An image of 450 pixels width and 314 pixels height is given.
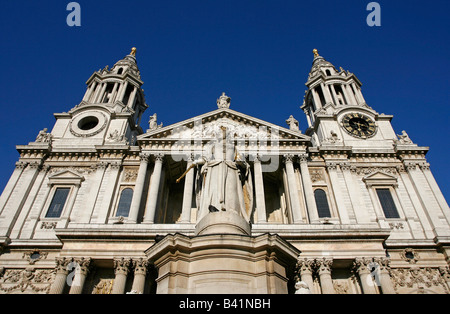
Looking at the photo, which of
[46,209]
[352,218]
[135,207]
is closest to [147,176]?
[135,207]

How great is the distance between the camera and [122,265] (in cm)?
1847

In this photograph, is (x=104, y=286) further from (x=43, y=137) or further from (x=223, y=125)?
(x=43, y=137)

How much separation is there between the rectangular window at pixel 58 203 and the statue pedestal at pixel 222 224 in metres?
20.0

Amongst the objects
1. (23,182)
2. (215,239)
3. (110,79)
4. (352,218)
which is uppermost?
(110,79)

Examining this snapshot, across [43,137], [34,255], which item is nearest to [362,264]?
[34,255]

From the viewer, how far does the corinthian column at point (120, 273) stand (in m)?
17.7

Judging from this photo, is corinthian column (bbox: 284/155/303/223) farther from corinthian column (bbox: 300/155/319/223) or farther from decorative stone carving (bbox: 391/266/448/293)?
decorative stone carving (bbox: 391/266/448/293)

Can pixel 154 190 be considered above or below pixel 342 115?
below

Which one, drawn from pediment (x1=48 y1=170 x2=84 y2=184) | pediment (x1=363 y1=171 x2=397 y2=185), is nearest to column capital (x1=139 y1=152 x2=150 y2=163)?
pediment (x1=48 y1=170 x2=84 y2=184)

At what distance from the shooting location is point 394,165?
2836cm

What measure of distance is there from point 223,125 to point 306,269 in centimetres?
1477
